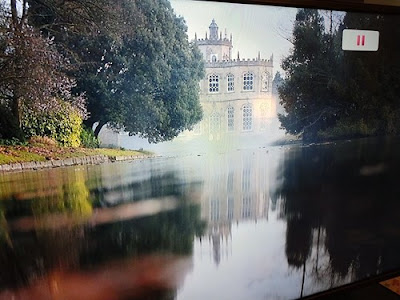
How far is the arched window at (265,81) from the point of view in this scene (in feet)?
4.11

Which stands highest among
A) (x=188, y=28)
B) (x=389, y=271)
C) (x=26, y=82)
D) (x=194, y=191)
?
(x=188, y=28)

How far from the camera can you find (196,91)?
3.79ft

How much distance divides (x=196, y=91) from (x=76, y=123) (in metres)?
0.35

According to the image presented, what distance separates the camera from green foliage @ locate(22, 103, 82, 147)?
1.01 meters

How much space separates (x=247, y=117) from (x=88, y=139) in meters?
0.50

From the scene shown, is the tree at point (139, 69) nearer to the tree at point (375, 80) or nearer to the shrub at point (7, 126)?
the shrub at point (7, 126)

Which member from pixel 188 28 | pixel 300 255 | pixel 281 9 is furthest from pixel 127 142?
pixel 300 255

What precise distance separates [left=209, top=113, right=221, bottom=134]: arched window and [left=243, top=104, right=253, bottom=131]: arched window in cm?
9

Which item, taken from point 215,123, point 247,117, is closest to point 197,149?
point 215,123

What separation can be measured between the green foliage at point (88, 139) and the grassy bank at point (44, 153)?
14 millimetres

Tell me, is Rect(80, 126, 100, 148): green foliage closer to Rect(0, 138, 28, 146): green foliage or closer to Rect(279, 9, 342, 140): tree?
Rect(0, 138, 28, 146): green foliage

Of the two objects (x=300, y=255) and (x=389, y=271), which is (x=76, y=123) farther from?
(x=389, y=271)

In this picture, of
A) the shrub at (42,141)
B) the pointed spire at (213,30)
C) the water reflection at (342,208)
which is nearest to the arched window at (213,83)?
the pointed spire at (213,30)

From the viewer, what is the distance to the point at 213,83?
1173mm
